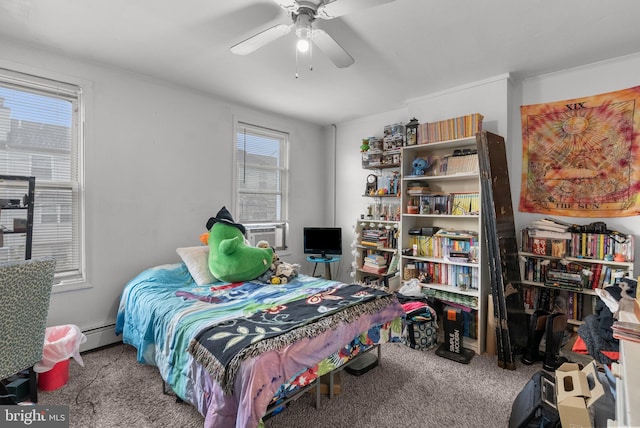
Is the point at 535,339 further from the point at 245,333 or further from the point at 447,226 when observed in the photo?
the point at 245,333

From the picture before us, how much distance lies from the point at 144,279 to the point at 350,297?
5.93ft

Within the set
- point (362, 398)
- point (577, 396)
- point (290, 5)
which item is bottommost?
point (362, 398)

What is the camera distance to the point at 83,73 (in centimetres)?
265

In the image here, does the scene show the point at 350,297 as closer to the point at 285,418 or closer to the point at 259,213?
the point at 285,418

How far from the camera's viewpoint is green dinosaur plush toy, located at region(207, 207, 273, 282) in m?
2.75

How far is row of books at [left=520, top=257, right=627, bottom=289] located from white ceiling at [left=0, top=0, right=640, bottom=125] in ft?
5.76

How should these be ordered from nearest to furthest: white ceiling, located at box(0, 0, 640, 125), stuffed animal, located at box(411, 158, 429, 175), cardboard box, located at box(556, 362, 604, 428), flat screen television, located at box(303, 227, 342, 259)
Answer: cardboard box, located at box(556, 362, 604, 428)
white ceiling, located at box(0, 0, 640, 125)
stuffed animal, located at box(411, 158, 429, 175)
flat screen television, located at box(303, 227, 342, 259)

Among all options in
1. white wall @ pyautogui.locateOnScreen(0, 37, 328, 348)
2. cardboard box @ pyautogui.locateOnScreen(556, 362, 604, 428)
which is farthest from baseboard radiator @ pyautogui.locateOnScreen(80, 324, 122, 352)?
cardboard box @ pyautogui.locateOnScreen(556, 362, 604, 428)

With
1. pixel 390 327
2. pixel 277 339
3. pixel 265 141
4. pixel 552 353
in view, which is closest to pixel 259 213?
pixel 265 141

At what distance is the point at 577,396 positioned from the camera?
4.77 ft

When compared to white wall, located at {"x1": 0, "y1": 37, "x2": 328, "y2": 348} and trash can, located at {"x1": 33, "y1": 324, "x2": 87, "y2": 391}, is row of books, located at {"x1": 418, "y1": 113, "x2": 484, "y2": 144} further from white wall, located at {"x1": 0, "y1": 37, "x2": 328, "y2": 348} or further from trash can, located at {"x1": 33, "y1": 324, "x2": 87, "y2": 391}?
trash can, located at {"x1": 33, "y1": 324, "x2": 87, "y2": 391}

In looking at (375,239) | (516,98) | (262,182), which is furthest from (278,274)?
(516,98)

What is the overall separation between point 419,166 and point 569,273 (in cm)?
163

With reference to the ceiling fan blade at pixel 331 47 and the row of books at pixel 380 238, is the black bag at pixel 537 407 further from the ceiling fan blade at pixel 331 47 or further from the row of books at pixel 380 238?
the ceiling fan blade at pixel 331 47
